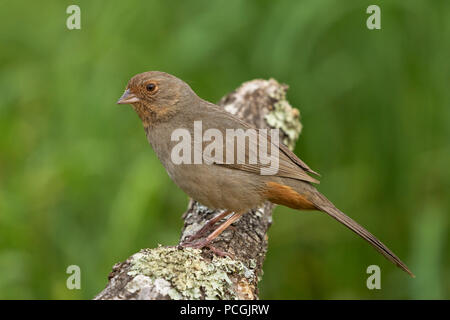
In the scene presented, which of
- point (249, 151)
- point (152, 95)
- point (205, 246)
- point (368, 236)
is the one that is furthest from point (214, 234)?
point (152, 95)

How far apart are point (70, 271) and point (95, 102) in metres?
1.44

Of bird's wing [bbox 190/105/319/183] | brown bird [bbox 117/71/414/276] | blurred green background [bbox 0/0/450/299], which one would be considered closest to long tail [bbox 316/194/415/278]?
brown bird [bbox 117/71/414/276]

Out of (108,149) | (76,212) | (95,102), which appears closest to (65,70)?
(95,102)

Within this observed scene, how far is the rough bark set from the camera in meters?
3.02

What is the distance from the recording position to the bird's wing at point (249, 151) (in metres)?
4.26

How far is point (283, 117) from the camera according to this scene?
5.16 m

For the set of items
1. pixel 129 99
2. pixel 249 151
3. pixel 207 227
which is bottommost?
pixel 207 227

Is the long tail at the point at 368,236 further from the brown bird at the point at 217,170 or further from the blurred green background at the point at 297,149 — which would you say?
the blurred green background at the point at 297,149

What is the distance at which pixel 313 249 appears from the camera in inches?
219

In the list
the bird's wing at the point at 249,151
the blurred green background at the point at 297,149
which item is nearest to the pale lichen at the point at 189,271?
the bird's wing at the point at 249,151

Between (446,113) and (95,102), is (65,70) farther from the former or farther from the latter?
(446,113)

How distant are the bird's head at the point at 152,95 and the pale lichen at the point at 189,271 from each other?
52.6 inches

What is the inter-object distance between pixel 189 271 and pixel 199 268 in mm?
67

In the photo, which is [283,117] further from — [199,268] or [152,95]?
[199,268]
